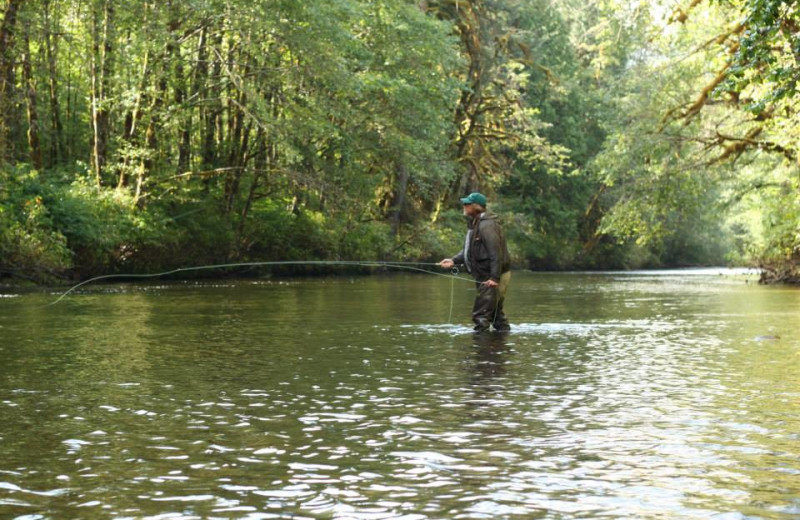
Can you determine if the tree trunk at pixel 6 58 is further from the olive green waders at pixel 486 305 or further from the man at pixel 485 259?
the olive green waders at pixel 486 305

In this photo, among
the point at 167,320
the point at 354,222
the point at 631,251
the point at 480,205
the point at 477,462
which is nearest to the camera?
the point at 477,462

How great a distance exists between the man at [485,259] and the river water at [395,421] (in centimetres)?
51

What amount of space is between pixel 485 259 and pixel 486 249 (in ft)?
0.50

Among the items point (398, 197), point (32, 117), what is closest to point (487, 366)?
point (32, 117)

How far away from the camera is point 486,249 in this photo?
1566 centimetres

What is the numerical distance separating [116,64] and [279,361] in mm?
22306

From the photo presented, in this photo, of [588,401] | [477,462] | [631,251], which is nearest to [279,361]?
[588,401]

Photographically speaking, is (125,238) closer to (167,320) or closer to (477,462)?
(167,320)

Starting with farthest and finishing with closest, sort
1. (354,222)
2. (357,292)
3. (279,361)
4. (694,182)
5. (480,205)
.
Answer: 1. (354,222)
2. (694,182)
3. (357,292)
4. (480,205)
5. (279,361)

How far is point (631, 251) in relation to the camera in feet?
224

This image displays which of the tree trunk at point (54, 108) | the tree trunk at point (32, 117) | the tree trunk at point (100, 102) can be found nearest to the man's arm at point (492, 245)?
the tree trunk at point (100, 102)

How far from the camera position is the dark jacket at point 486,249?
15.5m

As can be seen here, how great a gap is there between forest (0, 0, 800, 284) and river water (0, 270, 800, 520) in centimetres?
1293

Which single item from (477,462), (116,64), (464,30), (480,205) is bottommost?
(477,462)
